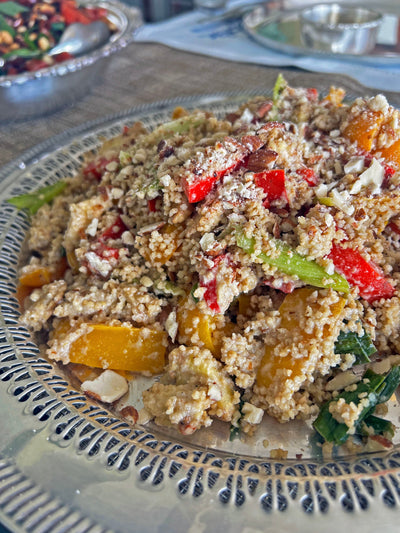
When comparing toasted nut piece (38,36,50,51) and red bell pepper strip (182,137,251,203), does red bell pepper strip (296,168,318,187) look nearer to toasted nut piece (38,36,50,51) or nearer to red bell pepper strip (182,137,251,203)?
red bell pepper strip (182,137,251,203)

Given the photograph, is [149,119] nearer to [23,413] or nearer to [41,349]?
[41,349]

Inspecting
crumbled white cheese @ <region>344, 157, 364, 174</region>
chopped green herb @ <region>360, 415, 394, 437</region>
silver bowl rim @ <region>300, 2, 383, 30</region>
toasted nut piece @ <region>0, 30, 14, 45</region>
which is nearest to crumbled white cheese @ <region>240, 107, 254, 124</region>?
crumbled white cheese @ <region>344, 157, 364, 174</region>

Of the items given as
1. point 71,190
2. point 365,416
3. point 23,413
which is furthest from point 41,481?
point 71,190

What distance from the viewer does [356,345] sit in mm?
1002

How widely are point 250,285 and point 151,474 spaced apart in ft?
1.40

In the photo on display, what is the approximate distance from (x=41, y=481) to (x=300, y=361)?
0.52 meters

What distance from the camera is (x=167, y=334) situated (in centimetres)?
109

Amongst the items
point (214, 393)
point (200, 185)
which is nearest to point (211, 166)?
point (200, 185)

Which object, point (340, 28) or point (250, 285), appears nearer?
point (250, 285)

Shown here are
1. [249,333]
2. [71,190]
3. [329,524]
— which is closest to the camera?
[329,524]

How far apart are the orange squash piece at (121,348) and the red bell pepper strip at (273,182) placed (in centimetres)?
40

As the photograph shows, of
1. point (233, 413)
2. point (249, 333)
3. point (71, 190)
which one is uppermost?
point (71, 190)

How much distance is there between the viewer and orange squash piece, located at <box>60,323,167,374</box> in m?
1.07

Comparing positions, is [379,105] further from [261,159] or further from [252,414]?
[252,414]
